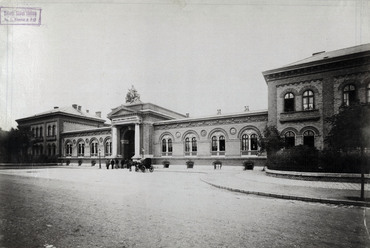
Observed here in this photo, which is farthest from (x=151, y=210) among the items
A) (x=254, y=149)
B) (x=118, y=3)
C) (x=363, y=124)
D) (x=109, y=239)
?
(x=254, y=149)

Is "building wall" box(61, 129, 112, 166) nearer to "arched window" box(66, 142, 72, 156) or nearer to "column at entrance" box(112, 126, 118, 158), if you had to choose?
"arched window" box(66, 142, 72, 156)

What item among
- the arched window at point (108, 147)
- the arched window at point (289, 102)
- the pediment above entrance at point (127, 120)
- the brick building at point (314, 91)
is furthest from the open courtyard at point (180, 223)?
the arched window at point (108, 147)

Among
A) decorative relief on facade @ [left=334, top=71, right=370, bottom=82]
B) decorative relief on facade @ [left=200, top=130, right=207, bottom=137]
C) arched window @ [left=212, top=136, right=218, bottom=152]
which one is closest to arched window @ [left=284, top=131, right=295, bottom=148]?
decorative relief on facade @ [left=334, top=71, right=370, bottom=82]

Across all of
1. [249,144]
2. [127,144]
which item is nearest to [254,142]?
[249,144]

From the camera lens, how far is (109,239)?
504 centimetres

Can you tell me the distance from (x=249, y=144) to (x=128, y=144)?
66.6 feet

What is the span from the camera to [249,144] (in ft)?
89.7

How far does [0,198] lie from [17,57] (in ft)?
21.3

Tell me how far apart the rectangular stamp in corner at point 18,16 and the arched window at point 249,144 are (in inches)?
944

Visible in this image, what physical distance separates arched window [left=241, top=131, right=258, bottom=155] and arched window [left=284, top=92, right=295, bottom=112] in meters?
5.26

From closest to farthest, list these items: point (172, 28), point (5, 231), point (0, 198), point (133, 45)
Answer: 1. point (5, 231)
2. point (172, 28)
3. point (133, 45)
4. point (0, 198)

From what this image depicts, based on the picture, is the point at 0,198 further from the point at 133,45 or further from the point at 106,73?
the point at 133,45

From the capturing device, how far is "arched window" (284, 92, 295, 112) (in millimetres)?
22953

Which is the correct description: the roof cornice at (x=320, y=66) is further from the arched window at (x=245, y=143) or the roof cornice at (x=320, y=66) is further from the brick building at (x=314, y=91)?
the arched window at (x=245, y=143)
